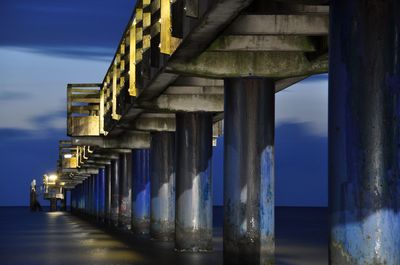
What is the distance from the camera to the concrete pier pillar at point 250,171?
20.0 meters

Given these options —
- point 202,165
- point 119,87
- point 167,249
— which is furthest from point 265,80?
point 119,87

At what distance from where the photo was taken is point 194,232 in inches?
1012

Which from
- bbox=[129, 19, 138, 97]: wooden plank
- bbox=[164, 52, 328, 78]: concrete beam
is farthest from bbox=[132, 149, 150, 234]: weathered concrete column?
bbox=[164, 52, 328, 78]: concrete beam

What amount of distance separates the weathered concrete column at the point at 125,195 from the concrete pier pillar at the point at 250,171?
2489cm

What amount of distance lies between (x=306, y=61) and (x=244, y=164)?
216 cm

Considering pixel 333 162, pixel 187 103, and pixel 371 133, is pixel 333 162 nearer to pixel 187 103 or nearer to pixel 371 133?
pixel 371 133

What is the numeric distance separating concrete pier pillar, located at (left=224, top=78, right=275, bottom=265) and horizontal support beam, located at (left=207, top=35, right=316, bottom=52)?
1.68m

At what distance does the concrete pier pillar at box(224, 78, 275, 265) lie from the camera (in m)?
20.0

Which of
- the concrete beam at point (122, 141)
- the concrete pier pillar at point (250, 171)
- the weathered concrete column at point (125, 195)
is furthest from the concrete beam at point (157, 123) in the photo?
the weathered concrete column at point (125, 195)

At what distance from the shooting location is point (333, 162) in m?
11.8

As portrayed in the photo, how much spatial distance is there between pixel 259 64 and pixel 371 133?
8.75 meters

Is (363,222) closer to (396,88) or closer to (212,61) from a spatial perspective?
(396,88)

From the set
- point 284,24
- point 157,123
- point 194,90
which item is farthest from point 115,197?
point 284,24

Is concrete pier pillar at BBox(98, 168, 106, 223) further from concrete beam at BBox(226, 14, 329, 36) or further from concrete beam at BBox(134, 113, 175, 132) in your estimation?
concrete beam at BBox(226, 14, 329, 36)
